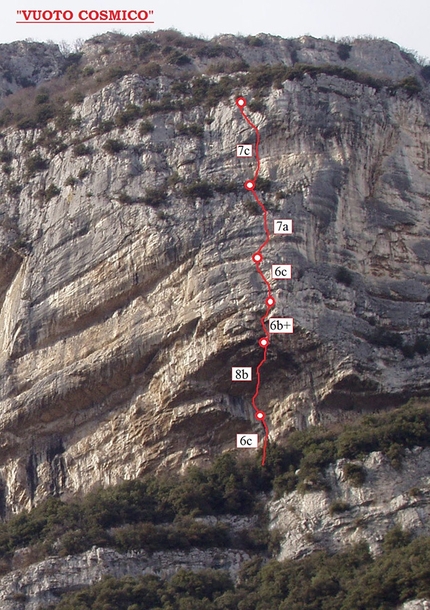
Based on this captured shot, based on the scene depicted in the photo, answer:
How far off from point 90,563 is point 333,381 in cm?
949

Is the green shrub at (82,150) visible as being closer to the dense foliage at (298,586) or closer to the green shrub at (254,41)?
the green shrub at (254,41)

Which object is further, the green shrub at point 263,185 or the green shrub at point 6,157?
the green shrub at point 6,157

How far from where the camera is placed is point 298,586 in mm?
38969

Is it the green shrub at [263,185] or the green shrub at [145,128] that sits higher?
the green shrub at [145,128]

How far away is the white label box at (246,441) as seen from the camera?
4503 cm

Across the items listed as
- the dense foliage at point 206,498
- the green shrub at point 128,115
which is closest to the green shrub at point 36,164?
the green shrub at point 128,115

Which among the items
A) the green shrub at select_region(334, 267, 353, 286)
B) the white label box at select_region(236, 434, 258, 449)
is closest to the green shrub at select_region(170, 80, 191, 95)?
the green shrub at select_region(334, 267, 353, 286)

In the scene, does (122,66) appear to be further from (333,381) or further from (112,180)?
(333,381)

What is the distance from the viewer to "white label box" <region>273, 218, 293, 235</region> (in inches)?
1887

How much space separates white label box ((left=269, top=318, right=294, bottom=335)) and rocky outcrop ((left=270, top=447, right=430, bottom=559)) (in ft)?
15.5

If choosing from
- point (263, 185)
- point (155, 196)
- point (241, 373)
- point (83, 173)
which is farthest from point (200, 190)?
point (241, 373)

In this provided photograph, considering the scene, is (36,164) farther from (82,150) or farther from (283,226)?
(283,226)

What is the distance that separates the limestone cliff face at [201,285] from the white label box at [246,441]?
0.22 meters

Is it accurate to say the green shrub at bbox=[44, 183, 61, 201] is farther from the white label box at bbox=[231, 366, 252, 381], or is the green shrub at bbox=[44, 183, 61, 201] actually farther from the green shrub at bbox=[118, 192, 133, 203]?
the white label box at bbox=[231, 366, 252, 381]
